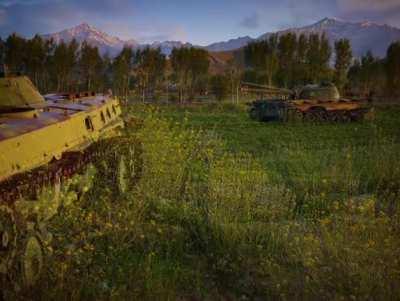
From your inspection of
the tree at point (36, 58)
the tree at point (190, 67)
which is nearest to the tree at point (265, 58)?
the tree at point (190, 67)

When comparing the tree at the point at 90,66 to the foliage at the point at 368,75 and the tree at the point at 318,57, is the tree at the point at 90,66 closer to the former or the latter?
the tree at the point at 318,57

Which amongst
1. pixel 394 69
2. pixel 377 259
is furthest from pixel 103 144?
pixel 394 69

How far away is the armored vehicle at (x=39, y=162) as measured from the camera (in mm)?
3764

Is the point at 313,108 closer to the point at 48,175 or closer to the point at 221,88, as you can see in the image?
the point at 221,88

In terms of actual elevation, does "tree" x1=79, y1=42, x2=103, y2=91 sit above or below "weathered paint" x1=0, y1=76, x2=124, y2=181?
above

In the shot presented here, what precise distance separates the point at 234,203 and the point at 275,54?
132ft

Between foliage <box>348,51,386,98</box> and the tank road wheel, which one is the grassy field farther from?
foliage <box>348,51,386,98</box>

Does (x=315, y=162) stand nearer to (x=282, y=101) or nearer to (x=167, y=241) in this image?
(x=167, y=241)

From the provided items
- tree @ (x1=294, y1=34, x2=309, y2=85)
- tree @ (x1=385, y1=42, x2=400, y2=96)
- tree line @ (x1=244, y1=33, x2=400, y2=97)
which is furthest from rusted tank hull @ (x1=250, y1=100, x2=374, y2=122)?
tree @ (x1=385, y1=42, x2=400, y2=96)

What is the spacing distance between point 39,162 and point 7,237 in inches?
69.8

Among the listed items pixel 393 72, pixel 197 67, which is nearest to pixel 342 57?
pixel 393 72

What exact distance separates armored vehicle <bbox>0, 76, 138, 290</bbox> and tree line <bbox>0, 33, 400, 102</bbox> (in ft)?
92.8

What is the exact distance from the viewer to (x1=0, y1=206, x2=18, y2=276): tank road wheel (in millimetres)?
3602

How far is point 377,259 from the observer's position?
13.6 ft
